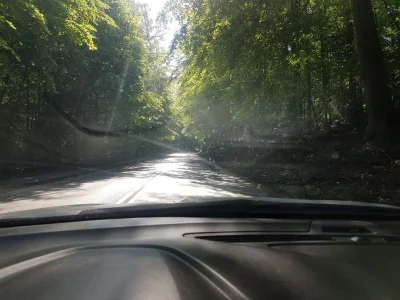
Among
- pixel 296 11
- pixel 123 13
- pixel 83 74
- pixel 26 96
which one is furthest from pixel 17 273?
pixel 123 13

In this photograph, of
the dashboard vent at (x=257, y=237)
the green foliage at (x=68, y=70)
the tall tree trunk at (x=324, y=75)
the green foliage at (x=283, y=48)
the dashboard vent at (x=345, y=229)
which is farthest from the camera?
the green foliage at (x=68, y=70)

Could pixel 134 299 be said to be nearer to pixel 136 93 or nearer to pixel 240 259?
pixel 240 259

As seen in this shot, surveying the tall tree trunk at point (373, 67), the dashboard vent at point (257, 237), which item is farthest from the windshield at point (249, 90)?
the dashboard vent at point (257, 237)

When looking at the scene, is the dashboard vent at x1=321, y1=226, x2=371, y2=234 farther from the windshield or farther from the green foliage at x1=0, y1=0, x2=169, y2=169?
the green foliage at x1=0, y1=0, x2=169, y2=169

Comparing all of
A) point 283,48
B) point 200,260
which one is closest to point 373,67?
point 283,48

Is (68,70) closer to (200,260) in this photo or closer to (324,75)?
(324,75)

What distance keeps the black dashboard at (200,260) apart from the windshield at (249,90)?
6.65 feet

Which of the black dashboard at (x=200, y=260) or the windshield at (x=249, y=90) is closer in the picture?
the black dashboard at (x=200, y=260)

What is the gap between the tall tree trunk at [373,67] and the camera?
1262 centimetres

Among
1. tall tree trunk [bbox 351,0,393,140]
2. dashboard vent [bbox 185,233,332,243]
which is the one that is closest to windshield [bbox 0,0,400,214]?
tall tree trunk [bbox 351,0,393,140]

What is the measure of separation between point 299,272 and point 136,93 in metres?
33.8

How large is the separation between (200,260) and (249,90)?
1494cm

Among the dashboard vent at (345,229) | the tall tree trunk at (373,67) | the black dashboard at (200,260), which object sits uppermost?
the tall tree trunk at (373,67)

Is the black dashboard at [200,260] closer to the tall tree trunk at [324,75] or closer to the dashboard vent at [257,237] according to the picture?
the dashboard vent at [257,237]
